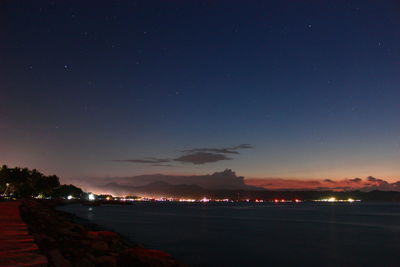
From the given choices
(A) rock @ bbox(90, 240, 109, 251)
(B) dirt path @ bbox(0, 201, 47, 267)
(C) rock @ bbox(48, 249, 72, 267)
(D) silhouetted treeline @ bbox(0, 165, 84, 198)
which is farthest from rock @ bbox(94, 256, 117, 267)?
(D) silhouetted treeline @ bbox(0, 165, 84, 198)

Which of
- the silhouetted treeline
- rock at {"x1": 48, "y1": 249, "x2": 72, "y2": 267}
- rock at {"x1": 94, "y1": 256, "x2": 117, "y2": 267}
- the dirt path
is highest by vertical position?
the silhouetted treeline

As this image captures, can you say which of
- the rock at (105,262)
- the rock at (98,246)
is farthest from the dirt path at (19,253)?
the rock at (98,246)

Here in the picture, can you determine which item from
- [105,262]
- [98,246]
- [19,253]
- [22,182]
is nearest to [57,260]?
[19,253]

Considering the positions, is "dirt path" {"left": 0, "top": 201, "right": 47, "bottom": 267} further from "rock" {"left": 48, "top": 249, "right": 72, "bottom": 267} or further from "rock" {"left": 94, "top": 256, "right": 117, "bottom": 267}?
"rock" {"left": 94, "top": 256, "right": 117, "bottom": 267}

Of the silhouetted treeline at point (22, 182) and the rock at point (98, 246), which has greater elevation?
the silhouetted treeline at point (22, 182)

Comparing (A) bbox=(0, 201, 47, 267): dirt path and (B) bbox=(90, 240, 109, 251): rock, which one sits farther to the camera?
(B) bbox=(90, 240, 109, 251): rock

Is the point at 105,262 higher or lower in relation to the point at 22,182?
lower

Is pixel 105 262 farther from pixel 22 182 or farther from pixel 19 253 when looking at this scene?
pixel 22 182

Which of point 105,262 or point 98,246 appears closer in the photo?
point 105,262

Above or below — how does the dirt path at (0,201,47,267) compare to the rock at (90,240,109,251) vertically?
above

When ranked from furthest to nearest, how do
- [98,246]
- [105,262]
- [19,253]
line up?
[98,246]
[105,262]
[19,253]

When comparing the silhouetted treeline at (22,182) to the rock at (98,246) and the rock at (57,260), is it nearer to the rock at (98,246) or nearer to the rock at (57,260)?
the rock at (98,246)

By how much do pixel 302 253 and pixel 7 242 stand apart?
24988mm

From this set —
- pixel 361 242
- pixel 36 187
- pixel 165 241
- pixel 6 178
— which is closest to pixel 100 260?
pixel 165 241
